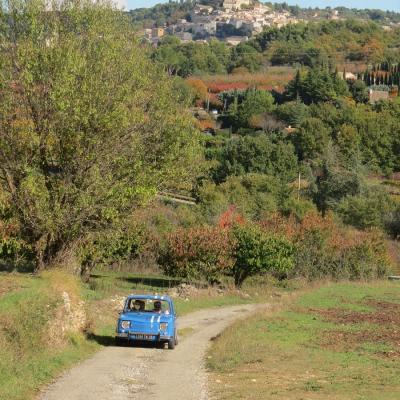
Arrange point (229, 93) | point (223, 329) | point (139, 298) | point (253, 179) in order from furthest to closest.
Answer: point (229, 93)
point (253, 179)
point (223, 329)
point (139, 298)

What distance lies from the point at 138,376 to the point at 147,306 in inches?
260

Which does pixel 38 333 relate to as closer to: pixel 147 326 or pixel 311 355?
pixel 147 326

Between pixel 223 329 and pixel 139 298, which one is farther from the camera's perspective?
pixel 223 329

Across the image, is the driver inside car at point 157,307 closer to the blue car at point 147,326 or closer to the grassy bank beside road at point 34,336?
the blue car at point 147,326

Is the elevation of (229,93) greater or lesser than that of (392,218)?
greater

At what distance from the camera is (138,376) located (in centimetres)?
2023

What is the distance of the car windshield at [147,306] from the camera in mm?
26097

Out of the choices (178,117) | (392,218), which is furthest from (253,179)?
(178,117)

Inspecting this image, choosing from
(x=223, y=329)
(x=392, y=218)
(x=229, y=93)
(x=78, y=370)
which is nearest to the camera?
(x=78, y=370)

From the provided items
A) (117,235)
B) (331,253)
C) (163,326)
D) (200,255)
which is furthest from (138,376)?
(331,253)

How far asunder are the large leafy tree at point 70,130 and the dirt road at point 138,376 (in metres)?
6.66

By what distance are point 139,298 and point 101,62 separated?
10.1 metres

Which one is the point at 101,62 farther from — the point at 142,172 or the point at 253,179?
the point at 253,179

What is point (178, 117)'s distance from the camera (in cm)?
3397
